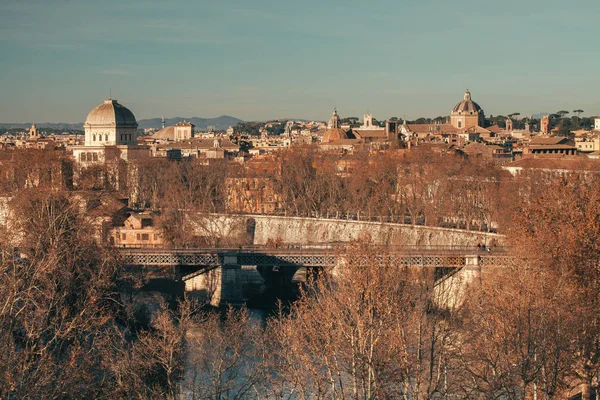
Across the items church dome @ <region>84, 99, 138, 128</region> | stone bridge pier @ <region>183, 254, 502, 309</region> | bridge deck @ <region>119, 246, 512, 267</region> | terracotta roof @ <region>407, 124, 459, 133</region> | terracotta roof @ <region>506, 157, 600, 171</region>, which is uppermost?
church dome @ <region>84, 99, 138, 128</region>

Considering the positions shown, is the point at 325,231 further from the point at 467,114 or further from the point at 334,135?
the point at 467,114

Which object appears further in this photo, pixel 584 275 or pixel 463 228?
pixel 463 228

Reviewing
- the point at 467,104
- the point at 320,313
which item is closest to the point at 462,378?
the point at 320,313

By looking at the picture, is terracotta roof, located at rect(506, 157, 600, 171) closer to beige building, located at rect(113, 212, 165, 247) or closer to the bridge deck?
the bridge deck

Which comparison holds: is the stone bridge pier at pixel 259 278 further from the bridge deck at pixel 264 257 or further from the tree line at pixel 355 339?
the tree line at pixel 355 339

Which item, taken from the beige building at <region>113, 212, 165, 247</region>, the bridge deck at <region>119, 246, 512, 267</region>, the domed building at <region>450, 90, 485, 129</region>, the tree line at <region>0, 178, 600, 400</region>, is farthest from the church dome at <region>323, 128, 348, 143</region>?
the tree line at <region>0, 178, 600, 400</region>

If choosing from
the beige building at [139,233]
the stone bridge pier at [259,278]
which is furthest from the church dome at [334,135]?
the stone bridge pier at [259,278]

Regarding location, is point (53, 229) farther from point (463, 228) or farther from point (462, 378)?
point (463, 228)
